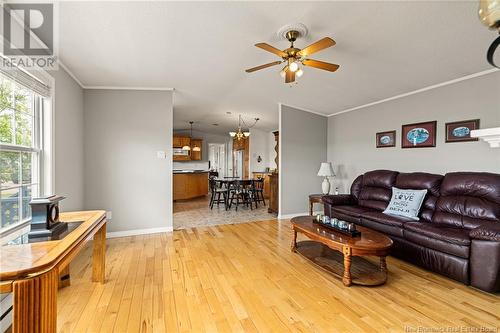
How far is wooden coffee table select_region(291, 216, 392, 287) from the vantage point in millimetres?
2285

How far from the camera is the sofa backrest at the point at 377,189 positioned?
3.76 meters

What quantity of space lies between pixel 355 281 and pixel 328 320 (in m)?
0.69

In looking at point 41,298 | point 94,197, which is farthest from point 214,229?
point 41,298

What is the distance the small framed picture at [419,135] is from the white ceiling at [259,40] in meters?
0.62

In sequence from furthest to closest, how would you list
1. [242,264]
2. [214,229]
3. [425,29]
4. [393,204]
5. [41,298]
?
1. [214,229]
2. [393,204]
3. [242,264]
4. [425,29]
5. [41,298]

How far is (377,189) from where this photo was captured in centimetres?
395

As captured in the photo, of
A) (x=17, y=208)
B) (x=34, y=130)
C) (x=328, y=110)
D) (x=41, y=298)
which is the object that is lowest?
(x=41, y=298)

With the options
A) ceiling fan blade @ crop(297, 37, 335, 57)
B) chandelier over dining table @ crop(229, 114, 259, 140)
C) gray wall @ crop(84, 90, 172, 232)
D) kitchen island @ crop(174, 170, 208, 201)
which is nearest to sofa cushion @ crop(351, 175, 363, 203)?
ceiling fan blade @ crop(297, 37, 335, 57)

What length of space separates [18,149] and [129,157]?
5.87 ft

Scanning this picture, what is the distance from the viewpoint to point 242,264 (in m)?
2.86

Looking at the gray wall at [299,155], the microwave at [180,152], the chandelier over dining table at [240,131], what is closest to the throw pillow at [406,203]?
the gray wall at [299,155]

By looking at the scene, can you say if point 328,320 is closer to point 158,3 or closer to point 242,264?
point 242,264

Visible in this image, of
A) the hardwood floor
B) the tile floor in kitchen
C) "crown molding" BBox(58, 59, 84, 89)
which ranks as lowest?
the hardwood floor

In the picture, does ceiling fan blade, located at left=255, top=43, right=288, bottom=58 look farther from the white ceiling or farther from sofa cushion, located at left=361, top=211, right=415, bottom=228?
sofa cushion, located at left=361, top=211, right=415, bottom=228
